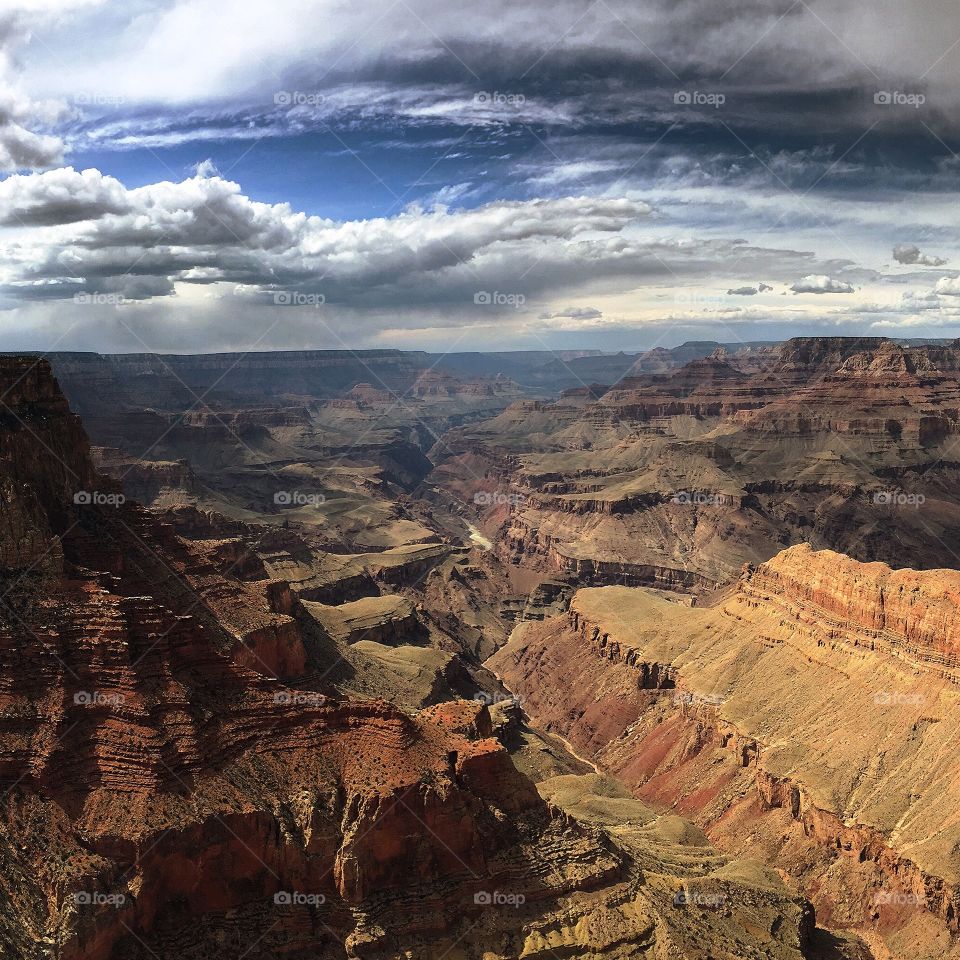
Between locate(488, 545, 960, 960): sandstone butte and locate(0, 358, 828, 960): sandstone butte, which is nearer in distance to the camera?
locate(0, 358, 828, 960): sandstone butte

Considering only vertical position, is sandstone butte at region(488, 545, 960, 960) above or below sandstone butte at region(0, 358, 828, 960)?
below

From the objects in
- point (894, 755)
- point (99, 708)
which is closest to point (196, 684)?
point (99, 708)

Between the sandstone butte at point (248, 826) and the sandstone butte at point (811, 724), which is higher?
the sandstone butte at point (248, 826)

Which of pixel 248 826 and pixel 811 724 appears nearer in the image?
pixel 248 826

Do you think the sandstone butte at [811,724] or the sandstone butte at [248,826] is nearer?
the sandstone butte at [248,826]
